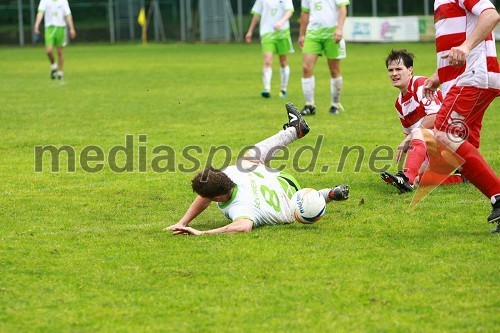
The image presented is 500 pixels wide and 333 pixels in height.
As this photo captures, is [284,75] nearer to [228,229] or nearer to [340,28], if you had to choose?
[340,28]

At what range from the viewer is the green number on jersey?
7.52 meters

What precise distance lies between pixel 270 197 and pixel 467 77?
1823 mm

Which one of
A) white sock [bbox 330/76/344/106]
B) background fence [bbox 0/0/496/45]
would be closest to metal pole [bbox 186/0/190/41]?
background fence [bbox 0/0/496/45]

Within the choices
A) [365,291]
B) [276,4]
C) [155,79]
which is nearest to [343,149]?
[365,291]

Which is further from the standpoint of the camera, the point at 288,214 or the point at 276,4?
the point at 276,4

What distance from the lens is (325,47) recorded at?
1562 cm

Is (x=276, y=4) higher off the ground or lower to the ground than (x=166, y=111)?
higher

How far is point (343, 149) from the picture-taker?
38.8 ft

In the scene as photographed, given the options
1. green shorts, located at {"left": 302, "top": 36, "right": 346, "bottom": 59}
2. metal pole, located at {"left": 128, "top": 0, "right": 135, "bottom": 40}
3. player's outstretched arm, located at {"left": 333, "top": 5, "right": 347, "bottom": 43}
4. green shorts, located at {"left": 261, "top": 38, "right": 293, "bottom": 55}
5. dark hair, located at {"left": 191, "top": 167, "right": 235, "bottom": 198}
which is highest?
player's outstretched arm, located at {"left": 333, "top": 5, "right": 347, "bottom": 43}

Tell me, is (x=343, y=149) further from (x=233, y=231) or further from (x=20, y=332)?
(x=20, y=332)

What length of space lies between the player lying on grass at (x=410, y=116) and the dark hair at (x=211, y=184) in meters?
2.14

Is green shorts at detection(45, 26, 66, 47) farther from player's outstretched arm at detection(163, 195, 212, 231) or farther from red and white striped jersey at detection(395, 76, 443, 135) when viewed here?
player's outstretched arm at detection(163, 195, 212, 231)

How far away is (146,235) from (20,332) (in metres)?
2.36

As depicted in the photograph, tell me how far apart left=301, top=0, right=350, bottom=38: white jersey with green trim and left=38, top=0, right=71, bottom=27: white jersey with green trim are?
10622 millimetres
